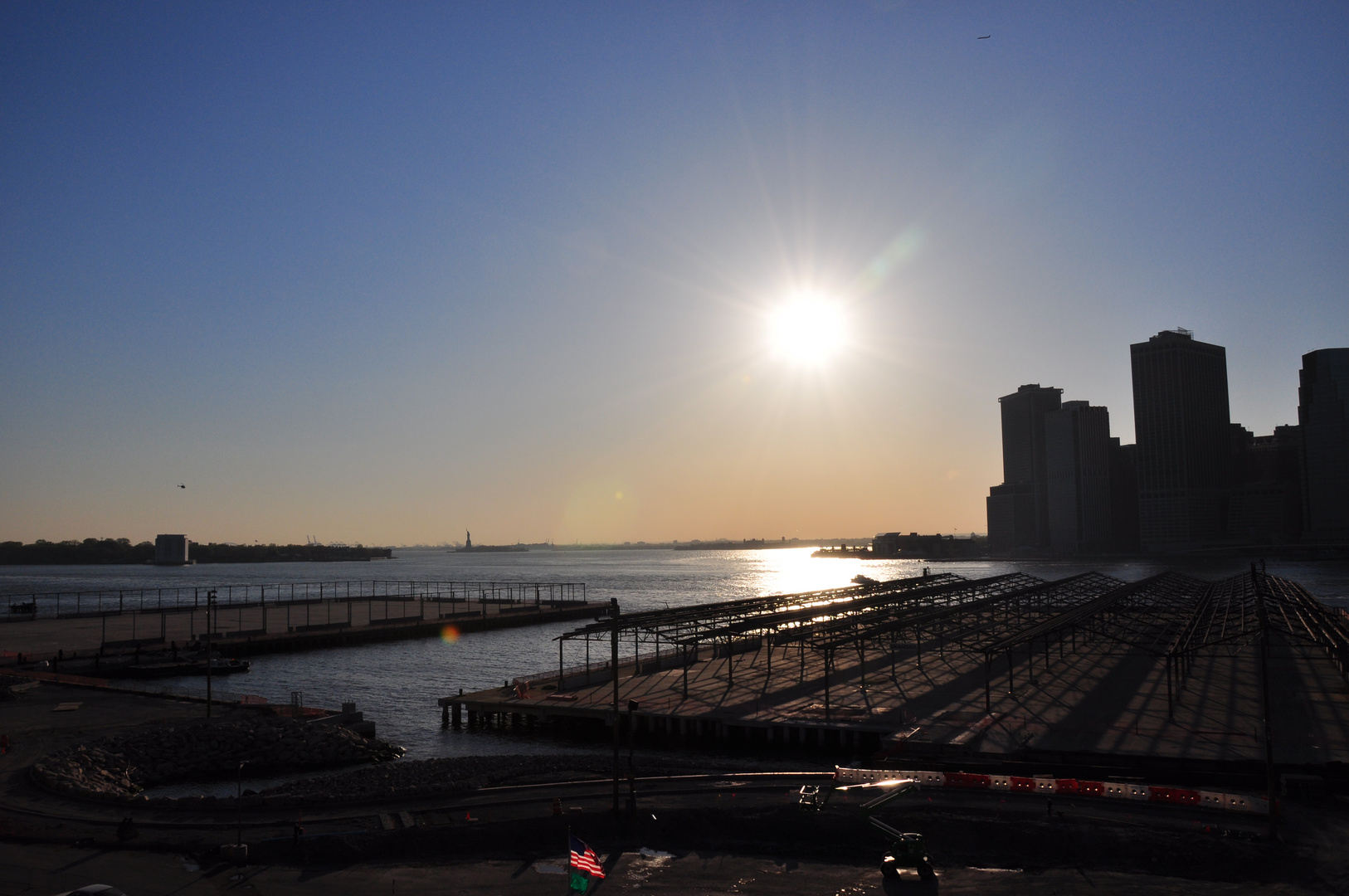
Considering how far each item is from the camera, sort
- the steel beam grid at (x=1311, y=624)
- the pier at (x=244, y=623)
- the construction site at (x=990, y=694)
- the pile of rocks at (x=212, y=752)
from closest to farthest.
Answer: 1. the construction site at (x=990, y=694)
2. the pile of rocks at (x=212, y=752)
3. the steel beam grid at (x=1311, y=624)
4. the pier at (x=244, y=623)

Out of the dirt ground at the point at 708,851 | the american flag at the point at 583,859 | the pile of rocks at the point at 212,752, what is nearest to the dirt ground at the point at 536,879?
the dirt ground at the point at 708,851

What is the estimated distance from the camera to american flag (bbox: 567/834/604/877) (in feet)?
66.5

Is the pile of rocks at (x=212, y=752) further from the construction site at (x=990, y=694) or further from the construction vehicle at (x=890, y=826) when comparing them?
the construction vehicle at (x=890, y=826)

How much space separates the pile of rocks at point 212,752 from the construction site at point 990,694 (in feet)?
34.1

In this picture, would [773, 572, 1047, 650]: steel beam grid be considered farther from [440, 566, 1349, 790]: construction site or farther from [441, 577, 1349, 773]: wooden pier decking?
[441, 577, 1349, 773]: wooden pier decking

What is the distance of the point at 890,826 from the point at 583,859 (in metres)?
9.20

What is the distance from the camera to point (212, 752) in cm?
4025

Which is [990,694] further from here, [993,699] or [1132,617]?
[1132,617]

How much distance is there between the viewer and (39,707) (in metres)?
46.8

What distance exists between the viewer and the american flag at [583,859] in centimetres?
2028

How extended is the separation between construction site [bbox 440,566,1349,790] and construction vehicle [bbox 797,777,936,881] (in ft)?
19.9

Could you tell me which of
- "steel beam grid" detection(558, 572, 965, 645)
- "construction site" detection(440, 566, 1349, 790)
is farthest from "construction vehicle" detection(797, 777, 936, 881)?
"steel beam grid" detection(558, 572, 965, 645)

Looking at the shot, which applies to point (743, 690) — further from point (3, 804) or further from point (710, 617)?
point (3, 804)

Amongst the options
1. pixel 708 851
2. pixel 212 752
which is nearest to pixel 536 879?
pixel 708 851
